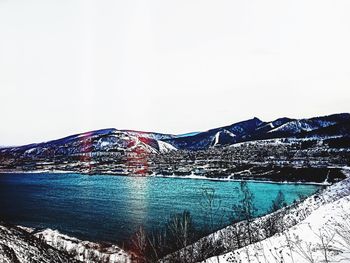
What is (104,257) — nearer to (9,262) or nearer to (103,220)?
(103,220)

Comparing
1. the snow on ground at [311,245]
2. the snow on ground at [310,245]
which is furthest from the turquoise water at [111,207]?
the snow on ground at [311,245]

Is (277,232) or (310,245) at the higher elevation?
(310,245)

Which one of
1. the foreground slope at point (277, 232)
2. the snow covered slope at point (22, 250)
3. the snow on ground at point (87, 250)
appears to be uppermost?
the snow covered slope at point (22, 250)

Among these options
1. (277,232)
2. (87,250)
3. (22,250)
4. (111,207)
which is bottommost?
(87,250)

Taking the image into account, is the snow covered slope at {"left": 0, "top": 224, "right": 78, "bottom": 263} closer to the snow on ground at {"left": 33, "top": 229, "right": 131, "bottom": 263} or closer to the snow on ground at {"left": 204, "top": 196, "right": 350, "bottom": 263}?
the snow on ground at {"left": 204, "top": 196, "right": 350, "bottom": 263}

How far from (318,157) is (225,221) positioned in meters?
100

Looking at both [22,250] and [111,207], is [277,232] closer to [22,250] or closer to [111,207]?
[22,250]

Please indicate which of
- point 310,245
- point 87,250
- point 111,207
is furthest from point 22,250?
point 111,207

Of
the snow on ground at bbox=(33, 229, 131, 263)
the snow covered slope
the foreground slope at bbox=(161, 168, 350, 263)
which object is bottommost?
the snow on ground at bbox=(33, 229, 131, 263)

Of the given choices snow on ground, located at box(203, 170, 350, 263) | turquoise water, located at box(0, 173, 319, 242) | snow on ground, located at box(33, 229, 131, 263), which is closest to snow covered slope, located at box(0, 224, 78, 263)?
snow on ground, located at box(203, 170, 350, 263)

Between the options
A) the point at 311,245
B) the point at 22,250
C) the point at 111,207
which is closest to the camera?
the point at 22,250

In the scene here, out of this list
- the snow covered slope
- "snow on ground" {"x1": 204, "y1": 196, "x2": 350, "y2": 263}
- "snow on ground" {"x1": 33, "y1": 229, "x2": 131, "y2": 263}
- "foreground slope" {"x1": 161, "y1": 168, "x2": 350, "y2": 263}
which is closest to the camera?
"snow on ground" {"x1": 204, "y1": 196, "x2": 350, "y2": 263}

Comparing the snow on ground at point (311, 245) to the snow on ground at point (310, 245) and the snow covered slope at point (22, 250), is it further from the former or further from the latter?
the snow covered slope at point (22, 250)

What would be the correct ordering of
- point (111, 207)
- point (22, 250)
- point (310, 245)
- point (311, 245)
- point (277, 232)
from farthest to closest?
point (111, 207)
point (277, 232)
point (311, 245)
point (310, 245)
point (22, 250)
